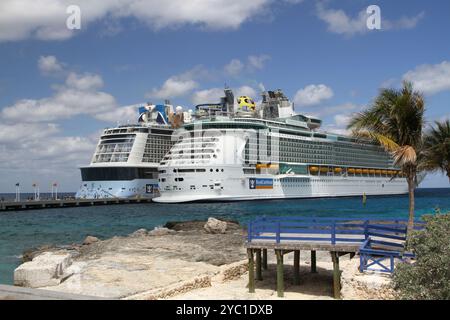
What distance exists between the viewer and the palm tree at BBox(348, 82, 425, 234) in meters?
14.8

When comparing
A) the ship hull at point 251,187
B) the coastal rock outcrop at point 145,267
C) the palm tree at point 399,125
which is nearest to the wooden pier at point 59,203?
the ship hull at point 251,187

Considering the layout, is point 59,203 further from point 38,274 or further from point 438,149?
point 438,149

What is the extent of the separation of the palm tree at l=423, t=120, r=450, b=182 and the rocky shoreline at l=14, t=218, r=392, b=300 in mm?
4486

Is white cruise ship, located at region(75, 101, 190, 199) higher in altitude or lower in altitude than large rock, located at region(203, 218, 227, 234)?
higher

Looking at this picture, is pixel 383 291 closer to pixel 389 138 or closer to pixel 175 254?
pixel 389 138

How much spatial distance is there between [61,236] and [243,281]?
22.5 meters

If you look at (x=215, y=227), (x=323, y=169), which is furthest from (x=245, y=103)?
(x=215, y=227)

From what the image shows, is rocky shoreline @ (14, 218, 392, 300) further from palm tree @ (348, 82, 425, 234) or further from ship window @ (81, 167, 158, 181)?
ship window @ (81, 167, 158, 181)

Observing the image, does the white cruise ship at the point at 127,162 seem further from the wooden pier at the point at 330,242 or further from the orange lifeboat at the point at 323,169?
the wooden pier at the point at 330,242

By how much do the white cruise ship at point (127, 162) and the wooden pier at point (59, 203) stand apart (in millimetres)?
2311

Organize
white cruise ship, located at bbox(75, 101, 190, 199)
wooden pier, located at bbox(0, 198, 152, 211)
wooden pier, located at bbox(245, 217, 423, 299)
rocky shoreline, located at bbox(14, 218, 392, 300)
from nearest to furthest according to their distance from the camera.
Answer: wooden pier, located at bbox(245, 217, 423, 299), rocky shoreline, located at bbox(14, 218, 392, 300), wooden pier, located at bbox(0, 198, 152, 211), white cruise ship, located at bbox(75, 101, 190, 199)

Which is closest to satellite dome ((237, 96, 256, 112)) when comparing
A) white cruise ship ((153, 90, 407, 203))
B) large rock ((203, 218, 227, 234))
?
white cruise ship ((153, 90, 407, 203))

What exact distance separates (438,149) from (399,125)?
198 cm
